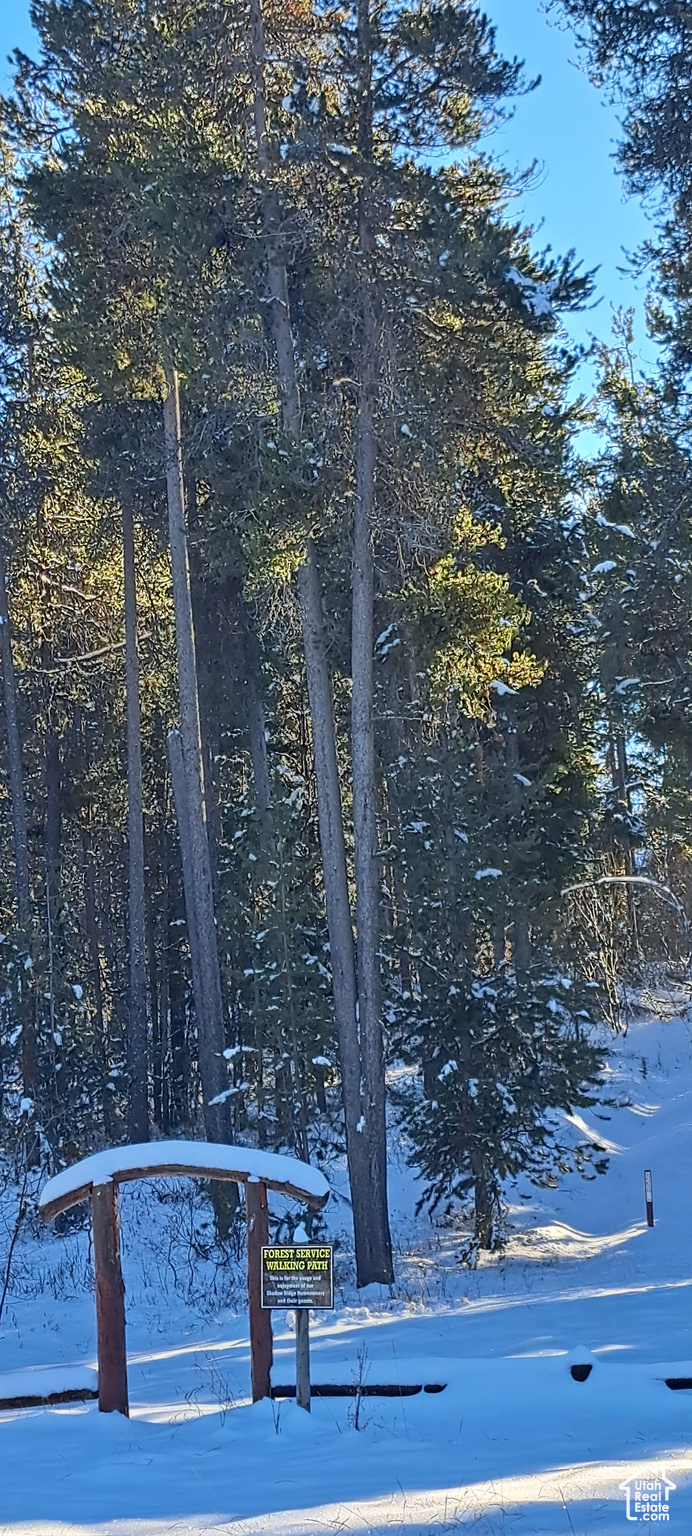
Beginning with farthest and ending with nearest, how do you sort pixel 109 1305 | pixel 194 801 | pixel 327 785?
pixel 194 801
pixel 327 785
pixel 109 1305

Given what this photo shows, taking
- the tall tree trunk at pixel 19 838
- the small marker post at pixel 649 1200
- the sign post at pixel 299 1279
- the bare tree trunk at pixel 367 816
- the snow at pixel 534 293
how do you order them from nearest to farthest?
the sign post at pixel 299 1279 < the snow at pixel 534 293 < the bare tree trunk at pixel 367 816 < the small marker post at pixel 649 1200 < the tall tree trunk at pixel 19 838

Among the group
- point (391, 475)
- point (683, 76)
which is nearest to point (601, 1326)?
point (391, 475)

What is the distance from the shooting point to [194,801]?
17.5 m

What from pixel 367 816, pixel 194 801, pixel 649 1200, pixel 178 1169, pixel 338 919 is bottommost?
pixel 649 1200

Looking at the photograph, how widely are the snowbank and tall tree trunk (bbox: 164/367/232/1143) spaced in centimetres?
871

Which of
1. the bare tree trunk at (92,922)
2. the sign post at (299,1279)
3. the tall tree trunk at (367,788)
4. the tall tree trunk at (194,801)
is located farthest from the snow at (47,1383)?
the bare tree trunk at (92,922)

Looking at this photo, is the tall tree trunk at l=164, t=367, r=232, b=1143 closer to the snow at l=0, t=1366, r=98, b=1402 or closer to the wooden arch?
the snow at l=0, t=1366, r=98, b=1402

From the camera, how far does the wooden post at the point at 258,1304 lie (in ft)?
27.7

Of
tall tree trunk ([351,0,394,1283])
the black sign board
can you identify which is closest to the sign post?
the black sign board

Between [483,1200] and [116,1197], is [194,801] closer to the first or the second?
[483,1200]

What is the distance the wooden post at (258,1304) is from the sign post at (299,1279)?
0.46 meters

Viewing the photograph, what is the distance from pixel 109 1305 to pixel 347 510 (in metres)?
10.1

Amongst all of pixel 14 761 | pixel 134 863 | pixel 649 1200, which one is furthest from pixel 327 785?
pixel 649 1200

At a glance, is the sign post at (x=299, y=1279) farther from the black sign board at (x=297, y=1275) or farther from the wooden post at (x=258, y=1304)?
the wooden post at (x=258, y=1304)
